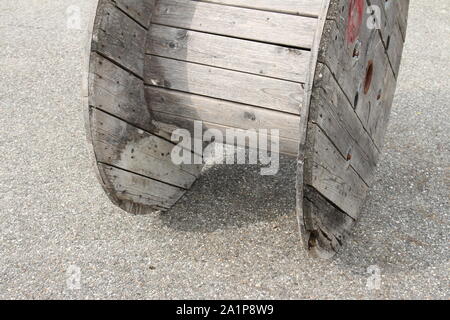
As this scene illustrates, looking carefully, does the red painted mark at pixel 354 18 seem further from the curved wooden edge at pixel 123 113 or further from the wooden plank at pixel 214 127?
the curved wooden edge at pixel 123 113

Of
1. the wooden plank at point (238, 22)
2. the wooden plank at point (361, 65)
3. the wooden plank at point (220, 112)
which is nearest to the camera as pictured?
the wooden plank at point (361, 65)

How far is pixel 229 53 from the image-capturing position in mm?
2889

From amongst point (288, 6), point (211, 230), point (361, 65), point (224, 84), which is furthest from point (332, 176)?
point (211, 230)

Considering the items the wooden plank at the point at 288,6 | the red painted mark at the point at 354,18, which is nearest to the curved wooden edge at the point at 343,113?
the red painted mark at the point at 354,18

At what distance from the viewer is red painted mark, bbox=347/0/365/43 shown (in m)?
2.52

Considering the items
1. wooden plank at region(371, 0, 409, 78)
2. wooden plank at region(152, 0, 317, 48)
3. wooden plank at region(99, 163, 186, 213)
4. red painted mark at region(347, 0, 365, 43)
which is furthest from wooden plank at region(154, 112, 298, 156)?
wooden plank at region(371, 0, 409, 78)

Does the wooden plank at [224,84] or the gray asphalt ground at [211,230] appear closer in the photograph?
the wooden plank at [224,84]

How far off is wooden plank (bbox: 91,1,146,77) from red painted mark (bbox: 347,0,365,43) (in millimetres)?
1065

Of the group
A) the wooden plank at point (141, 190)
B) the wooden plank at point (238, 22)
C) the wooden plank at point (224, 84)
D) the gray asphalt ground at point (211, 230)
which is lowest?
the gray asphalt ground at point (211, 230)

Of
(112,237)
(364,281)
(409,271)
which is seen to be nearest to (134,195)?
(112,237)

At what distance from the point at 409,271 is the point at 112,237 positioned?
1.64 metres

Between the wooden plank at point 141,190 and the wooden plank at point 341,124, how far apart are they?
109 cm

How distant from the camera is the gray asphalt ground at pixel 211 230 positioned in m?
3.10

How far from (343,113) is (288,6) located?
1.84 ft
